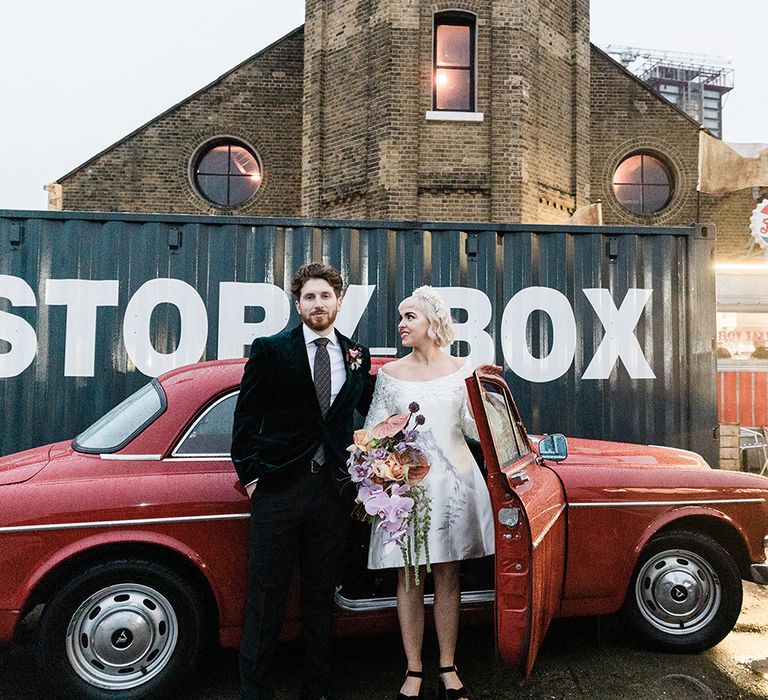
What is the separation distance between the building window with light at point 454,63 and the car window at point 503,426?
9915mm

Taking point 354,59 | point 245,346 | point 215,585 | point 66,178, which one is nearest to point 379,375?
point 215,585

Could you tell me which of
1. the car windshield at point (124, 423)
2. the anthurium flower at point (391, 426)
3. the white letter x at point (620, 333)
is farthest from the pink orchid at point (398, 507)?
the white letter x at point (620, 333)

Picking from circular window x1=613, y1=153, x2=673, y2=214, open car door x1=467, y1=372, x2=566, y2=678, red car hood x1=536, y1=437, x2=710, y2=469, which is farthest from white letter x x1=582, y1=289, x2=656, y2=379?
circular window x1=613, y1=153, x2=673, y2=214

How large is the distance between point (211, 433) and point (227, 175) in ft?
41.0

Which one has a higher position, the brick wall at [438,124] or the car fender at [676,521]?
the brick wall at [438,124]

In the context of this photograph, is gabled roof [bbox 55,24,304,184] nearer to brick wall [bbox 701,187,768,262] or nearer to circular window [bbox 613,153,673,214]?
circular window [bbox 613,153,673,214]

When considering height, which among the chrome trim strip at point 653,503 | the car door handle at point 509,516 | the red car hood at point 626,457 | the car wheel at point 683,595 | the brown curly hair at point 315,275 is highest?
the brown curly hair at point 315,275

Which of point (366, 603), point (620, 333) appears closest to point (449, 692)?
point (366, 603)

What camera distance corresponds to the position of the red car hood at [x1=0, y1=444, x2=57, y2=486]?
9.42 ft

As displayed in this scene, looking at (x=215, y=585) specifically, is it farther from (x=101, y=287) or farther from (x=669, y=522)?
(x=101, y=287)

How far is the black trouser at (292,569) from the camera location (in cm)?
260

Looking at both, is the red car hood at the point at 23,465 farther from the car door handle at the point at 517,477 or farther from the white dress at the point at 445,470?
the car door handle at the point at 517,477

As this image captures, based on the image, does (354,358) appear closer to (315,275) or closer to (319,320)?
(319,320)

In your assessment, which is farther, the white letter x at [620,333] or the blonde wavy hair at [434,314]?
the white letter x at [620,333]
